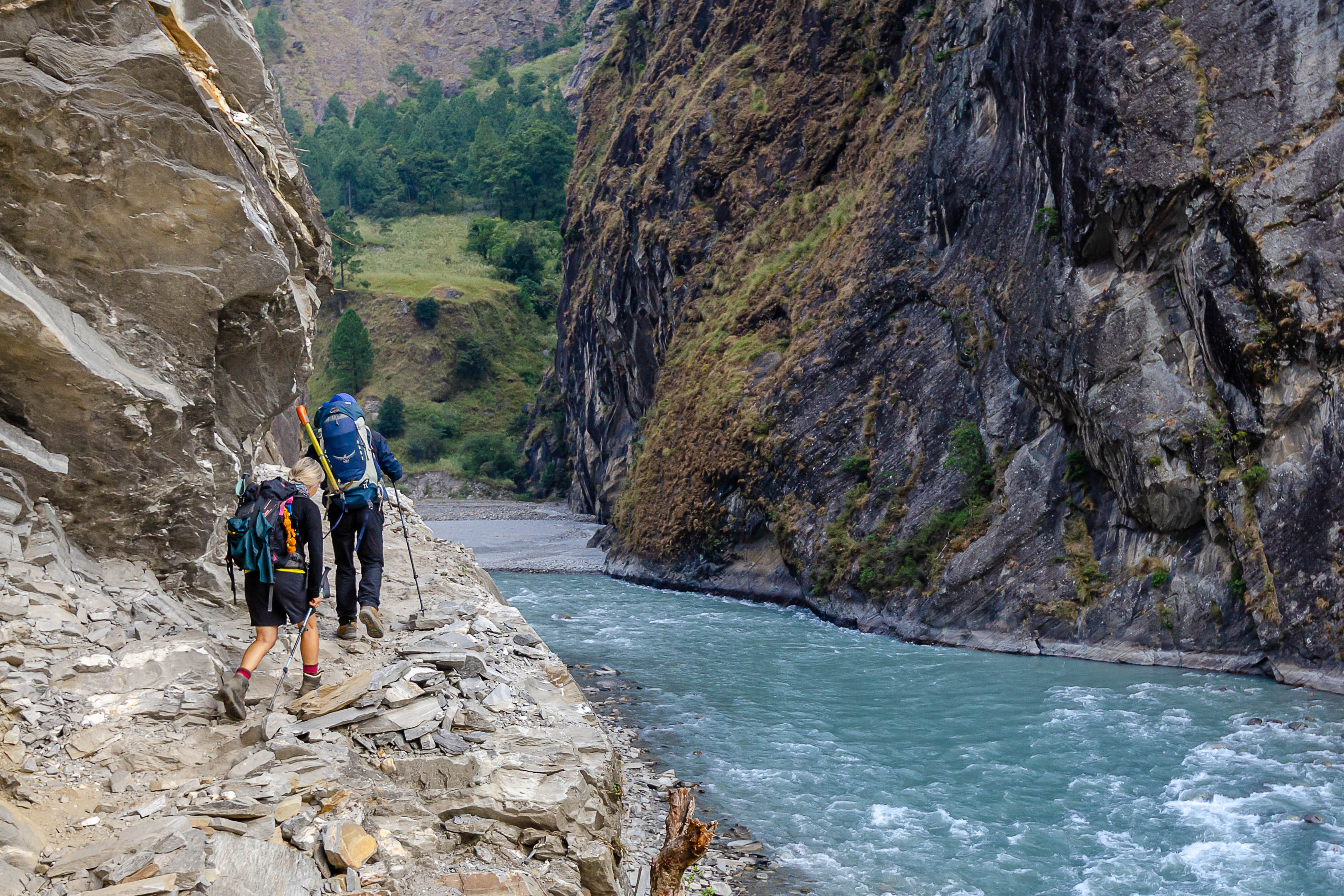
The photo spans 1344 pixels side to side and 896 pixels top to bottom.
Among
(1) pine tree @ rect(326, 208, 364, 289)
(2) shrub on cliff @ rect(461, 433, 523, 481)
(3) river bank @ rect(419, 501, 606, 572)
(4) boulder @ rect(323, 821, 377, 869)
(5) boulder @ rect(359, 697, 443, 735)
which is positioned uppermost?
(1) pine tree @ rect(326, 208, 364, 289)

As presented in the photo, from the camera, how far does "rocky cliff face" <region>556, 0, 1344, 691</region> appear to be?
14.5 meters

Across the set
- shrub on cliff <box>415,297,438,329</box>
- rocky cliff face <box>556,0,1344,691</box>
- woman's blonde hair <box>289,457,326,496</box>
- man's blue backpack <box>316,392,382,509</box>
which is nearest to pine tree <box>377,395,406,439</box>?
shrub on cliff <box>415,297,438,329</box>

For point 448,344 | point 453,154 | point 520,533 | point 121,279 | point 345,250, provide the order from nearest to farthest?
point 121,279
point 520,533
point 448,344
point 345,250
point 453,154

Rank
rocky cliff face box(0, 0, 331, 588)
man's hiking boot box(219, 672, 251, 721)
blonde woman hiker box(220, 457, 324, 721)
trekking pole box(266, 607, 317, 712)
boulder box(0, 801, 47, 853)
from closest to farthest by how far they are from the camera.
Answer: boulder box(0, 801, 47, 853)
man's hiking boot box(219, 672, 251, 721)
trekking pole box(266, 607, 317, 712)
blonde woman hiker box(220, 457, 324, 721)
rocky cliff face box(0, 0, 331, 588)

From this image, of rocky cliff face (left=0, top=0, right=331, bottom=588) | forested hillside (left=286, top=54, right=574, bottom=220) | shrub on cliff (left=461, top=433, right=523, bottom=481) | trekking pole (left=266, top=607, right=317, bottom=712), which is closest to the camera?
trekking pole (left=266, top=607, right=317, bottom=712)

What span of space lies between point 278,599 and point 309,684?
0.67 meters

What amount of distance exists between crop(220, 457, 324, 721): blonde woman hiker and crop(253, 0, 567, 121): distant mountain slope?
540 ft

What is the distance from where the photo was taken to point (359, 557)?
27.6ft

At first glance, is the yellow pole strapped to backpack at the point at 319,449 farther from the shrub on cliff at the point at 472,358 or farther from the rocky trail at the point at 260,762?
the shrub on cliff at the point at 472,358

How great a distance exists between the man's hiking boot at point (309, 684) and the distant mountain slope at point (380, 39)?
16533 centimetres

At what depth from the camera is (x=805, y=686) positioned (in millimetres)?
15273

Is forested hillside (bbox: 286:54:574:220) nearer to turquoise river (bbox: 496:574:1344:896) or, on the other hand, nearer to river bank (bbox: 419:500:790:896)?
turquoise river (bbox: 496:574:1344:896)

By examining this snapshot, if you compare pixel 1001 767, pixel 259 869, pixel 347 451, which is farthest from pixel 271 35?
pixel 259 869

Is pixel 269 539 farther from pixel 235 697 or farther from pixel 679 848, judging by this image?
pixel 679 848
